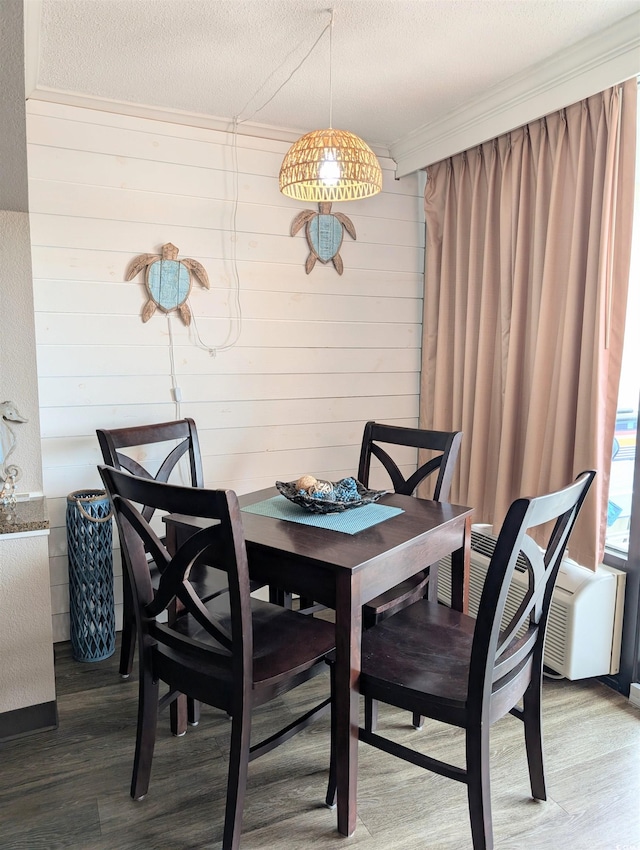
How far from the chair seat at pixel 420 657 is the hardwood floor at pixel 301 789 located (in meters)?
0.46

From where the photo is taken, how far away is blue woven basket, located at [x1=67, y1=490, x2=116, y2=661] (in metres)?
2.62

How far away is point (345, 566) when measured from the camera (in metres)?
1.59

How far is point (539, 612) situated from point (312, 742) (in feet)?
3.09

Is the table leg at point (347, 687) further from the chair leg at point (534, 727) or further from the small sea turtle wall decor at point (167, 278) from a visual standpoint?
the small sea turtle wall decor at point (167, 278)

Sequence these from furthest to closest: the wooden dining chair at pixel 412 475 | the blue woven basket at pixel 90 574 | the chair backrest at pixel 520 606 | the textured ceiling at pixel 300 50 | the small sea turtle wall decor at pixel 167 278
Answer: the small sea turtle wall decor at pixel 167 278 < the blue woven basket at pixel 90 574 < the wooden dining chair at pixel 412 475 < the textured ceiling at pixel 300 50 < the chair backrest at pixel 520 606

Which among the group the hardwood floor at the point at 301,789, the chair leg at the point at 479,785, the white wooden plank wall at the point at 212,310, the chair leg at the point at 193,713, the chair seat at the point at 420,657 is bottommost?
the hardwood floor at the point at 301,789

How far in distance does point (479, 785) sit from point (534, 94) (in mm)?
2456

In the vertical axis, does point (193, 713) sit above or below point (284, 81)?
below

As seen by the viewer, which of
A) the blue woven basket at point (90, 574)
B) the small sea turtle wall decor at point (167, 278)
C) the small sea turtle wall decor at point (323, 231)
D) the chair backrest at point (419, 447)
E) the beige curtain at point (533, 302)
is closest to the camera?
the beige curtain at point (533, 302)

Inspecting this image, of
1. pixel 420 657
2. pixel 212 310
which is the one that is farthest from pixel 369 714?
pixel 212 310

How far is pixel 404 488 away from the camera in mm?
2613

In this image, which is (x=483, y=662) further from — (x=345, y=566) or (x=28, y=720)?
(x=28, y=720)

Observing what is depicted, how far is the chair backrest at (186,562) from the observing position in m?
1.49

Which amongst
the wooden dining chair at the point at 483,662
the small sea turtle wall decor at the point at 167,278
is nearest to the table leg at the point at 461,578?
the wooden dining chair at the point at 483,662
